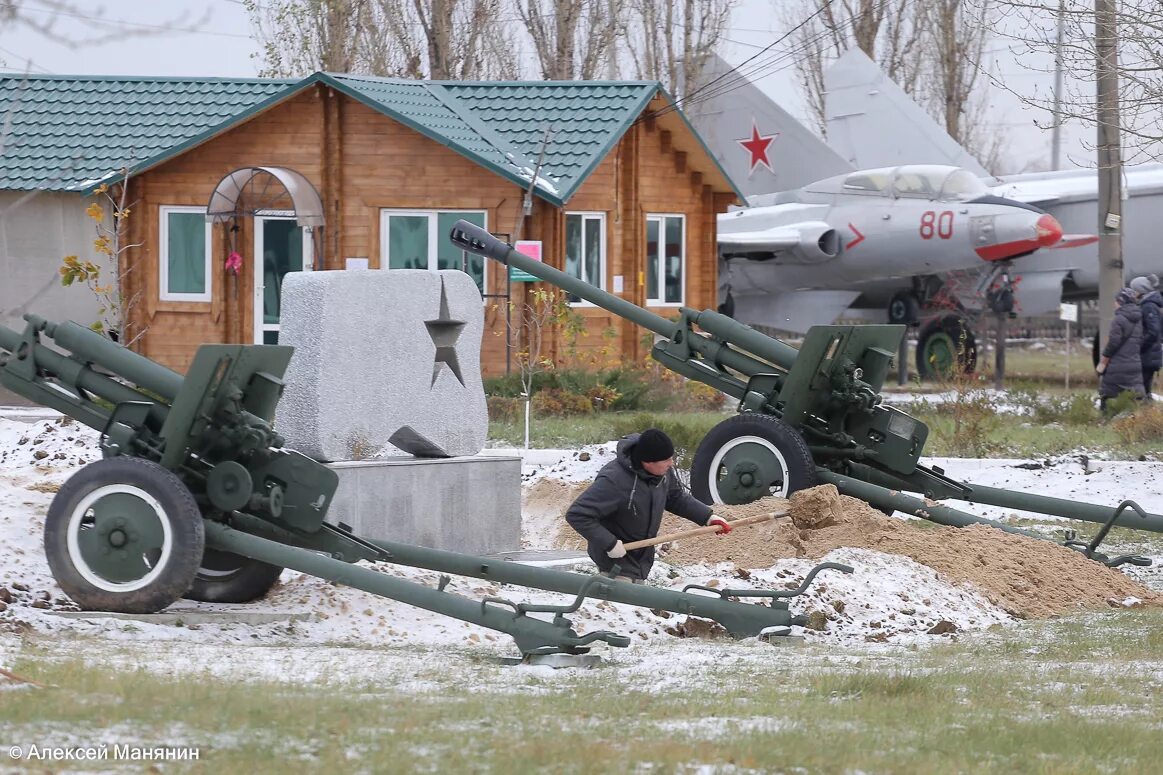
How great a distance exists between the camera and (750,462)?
1331 centimetres

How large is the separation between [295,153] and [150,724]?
20.3 metres

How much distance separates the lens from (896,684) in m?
7.38

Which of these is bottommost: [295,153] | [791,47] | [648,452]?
[648,452]

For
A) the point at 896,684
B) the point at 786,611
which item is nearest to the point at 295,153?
the point at 786,611

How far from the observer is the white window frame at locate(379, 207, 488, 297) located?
25.4 meters

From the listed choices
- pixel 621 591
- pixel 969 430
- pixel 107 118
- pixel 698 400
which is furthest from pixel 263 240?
pixel 621 591

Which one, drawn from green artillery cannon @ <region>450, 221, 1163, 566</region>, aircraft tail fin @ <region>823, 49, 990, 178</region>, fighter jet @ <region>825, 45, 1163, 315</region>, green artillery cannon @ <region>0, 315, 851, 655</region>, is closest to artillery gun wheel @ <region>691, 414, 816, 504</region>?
green artillery cannon @ <region>450, 221, 1163, 566</region>

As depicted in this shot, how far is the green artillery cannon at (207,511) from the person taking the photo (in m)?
8.83

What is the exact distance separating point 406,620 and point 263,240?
16.8 m

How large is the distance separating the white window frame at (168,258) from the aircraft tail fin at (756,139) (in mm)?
14584

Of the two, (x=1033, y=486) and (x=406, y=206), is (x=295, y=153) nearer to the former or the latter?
(x=406, y=206)

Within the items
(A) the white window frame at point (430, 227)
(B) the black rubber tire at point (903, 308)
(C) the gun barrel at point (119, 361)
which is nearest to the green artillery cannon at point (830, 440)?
(C) the gun barrel at point (119, 361)

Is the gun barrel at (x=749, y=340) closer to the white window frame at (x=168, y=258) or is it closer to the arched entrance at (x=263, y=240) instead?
the arched entrance at (x=263, y=240)

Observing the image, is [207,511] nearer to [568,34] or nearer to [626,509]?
[626,509]
